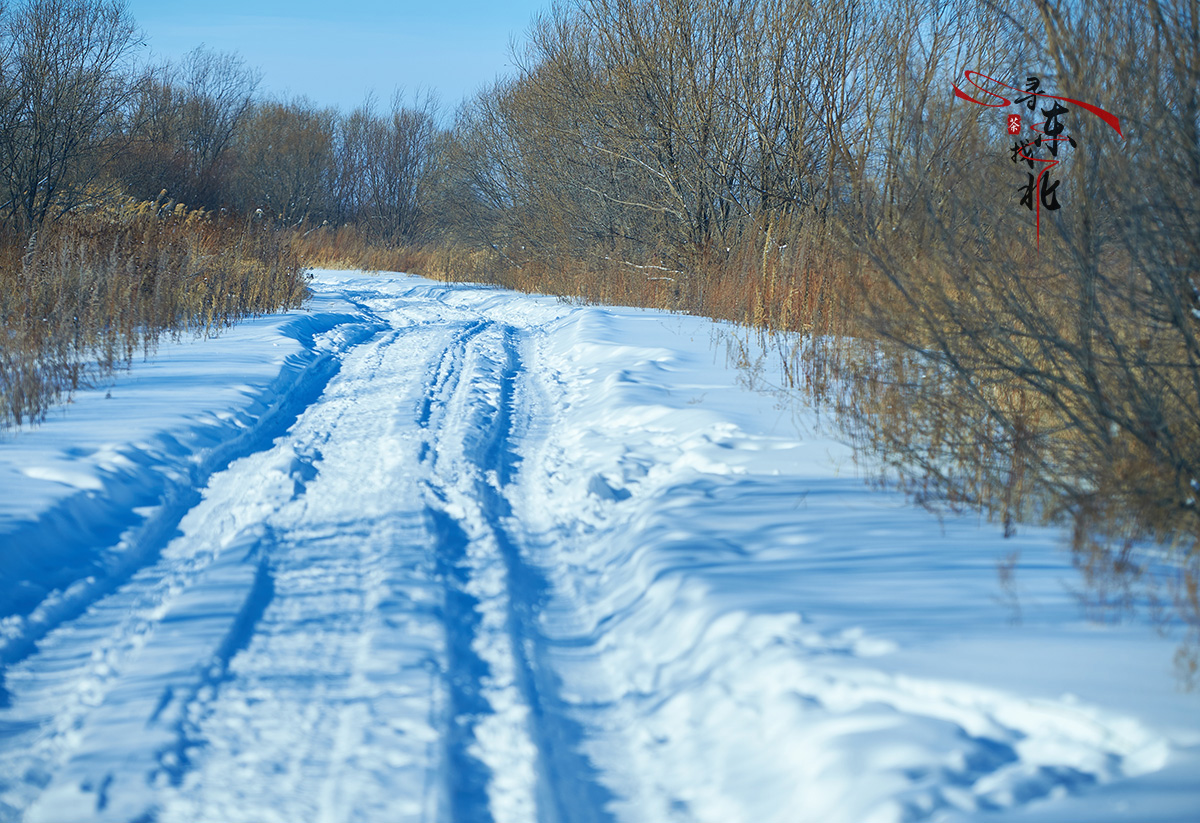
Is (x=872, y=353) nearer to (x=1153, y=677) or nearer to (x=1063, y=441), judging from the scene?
(x=1063, y=441)

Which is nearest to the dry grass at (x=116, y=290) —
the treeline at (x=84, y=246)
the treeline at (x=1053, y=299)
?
the treeline at (x=84, y=246)

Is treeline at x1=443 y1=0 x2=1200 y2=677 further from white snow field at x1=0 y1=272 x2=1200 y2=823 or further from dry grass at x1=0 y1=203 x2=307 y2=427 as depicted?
dry grass at x1=0 y1=203 x2=307 y2=427

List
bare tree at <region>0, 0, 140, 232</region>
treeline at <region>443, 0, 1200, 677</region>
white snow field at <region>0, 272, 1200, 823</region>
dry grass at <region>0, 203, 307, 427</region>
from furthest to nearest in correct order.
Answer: bare tree at <region>0, 0, 140, 232</region> < dry grass at <region>0, 203, 307, 427</region> < treeline at <region>443, 0, 1200, 677</region> < white snow field at <region>0, 272, 1200, 823</region>

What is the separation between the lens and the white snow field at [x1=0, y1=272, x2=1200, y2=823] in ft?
6.75

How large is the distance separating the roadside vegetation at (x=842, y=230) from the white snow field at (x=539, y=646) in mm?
466

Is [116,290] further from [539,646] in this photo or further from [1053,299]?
[1053,299]

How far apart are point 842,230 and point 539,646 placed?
3.05 meters

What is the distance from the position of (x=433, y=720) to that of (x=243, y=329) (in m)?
8.81

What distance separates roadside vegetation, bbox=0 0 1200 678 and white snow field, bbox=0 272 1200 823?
0.47 m

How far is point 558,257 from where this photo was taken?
59.0 feet

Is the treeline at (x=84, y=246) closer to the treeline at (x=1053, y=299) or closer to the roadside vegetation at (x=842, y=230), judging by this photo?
the roadside vegetation at (x=842, y=230)

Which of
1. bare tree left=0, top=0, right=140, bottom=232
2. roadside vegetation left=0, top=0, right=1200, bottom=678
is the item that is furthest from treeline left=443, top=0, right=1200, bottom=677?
bare tree left=0, top=0, right=140, bottom=232

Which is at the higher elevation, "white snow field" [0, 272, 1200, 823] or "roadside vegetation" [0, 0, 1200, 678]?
"roadside vegetation" [0, 0, 1200, 678]

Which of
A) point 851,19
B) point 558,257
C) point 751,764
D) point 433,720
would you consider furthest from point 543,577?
point 558,257
